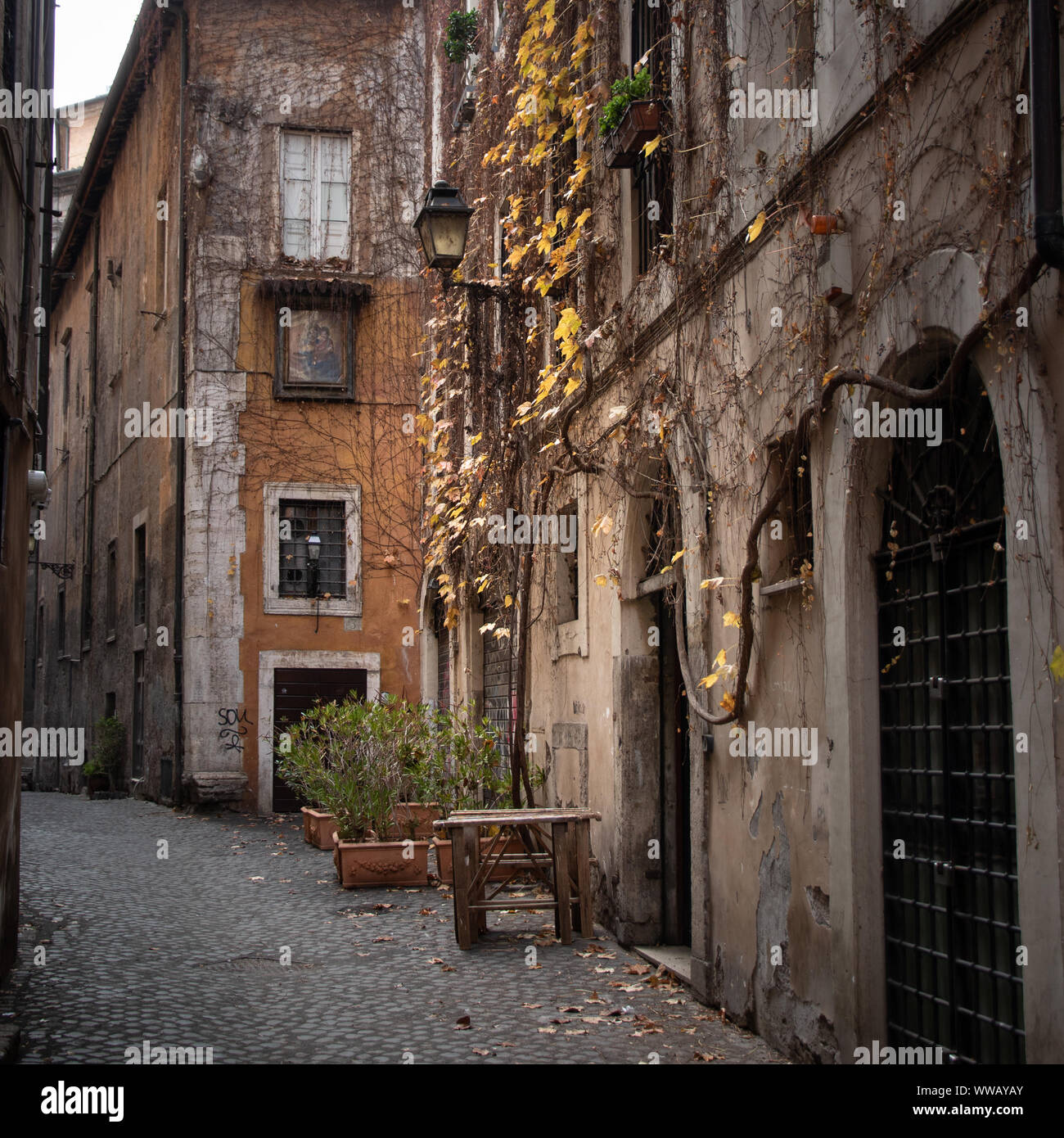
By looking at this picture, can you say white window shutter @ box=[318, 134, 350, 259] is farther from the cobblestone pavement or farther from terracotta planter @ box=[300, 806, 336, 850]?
the cobblestone pavement

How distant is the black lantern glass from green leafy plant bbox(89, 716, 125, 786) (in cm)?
1360

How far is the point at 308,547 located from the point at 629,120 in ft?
35.8

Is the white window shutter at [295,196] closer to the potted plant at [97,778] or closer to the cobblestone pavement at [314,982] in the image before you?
the potted plant at [97,778]

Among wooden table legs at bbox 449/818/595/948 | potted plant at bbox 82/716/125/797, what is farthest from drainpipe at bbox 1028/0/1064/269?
potted plant at bbox 82/716/125/797

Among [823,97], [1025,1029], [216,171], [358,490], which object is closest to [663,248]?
[823,97]

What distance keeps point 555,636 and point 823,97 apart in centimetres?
572

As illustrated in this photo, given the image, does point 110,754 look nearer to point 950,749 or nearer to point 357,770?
point 357,770

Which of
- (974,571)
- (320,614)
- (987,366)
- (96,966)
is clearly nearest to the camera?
(987,366)

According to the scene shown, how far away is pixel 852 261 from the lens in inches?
207

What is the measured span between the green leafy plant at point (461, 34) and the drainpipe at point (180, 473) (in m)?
6.35

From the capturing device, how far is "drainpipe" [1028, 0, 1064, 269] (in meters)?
3.66

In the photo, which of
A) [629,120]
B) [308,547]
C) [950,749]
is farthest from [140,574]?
[950,749]

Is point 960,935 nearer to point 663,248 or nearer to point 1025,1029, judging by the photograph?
point 1025,1029

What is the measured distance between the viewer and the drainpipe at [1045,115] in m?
3.66
